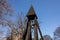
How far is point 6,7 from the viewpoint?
53.5 feet

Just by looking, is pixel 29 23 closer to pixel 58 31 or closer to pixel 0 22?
pixel 0 22

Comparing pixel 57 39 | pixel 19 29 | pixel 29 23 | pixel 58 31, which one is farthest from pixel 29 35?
pixel 57 39

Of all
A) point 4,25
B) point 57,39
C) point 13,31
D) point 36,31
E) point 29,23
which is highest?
point 57,39

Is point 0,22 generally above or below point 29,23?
above

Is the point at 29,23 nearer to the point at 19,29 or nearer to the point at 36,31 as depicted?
the point at 36,31

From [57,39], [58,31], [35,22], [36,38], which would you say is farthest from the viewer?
[57,39]

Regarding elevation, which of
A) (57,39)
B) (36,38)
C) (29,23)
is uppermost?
(57,39)

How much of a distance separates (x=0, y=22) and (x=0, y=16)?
781 millimetres

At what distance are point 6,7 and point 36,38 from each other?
10589 millimetres

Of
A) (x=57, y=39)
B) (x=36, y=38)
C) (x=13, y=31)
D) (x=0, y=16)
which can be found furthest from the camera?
(x=57, y=39)

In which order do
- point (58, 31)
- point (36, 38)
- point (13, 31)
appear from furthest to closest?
point (58, 31), point (13, 31), point (36, 38)

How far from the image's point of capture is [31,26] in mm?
7270

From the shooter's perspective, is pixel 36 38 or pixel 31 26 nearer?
pixel 36 38

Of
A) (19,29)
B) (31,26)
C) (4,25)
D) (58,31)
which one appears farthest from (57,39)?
(31,26)
